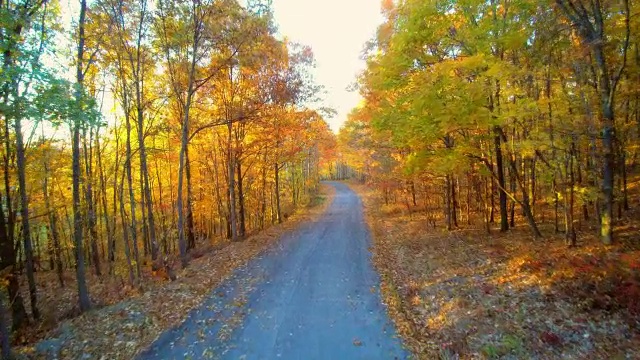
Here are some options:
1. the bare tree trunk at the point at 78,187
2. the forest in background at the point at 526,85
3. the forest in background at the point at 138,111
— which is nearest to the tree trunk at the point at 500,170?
the forest in background at the point at 526,85

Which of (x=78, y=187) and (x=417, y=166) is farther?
(x=417, y=166)

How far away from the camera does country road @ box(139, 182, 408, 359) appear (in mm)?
6949

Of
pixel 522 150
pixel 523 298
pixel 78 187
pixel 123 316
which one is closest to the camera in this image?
pixel 523 298

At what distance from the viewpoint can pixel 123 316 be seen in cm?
855

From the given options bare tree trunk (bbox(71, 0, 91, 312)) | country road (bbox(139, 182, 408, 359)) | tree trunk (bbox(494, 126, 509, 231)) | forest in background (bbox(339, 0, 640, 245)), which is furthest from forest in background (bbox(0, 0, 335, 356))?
tree trunk (bbox(494, 126, 509, 231))

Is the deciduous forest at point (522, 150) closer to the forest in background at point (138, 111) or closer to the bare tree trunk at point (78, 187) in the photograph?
the forest in background at point (138, 111)

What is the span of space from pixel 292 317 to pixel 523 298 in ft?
17.8

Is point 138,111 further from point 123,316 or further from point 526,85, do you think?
point 526,85

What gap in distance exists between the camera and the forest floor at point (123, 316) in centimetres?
719

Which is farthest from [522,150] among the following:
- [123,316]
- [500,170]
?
[123,316]

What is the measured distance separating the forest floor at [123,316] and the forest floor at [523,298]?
5.68m

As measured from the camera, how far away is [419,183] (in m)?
17.9

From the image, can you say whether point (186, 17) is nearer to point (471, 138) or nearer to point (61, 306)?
point (471, 138)

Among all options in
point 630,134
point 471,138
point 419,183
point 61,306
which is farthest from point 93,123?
point 630,134
